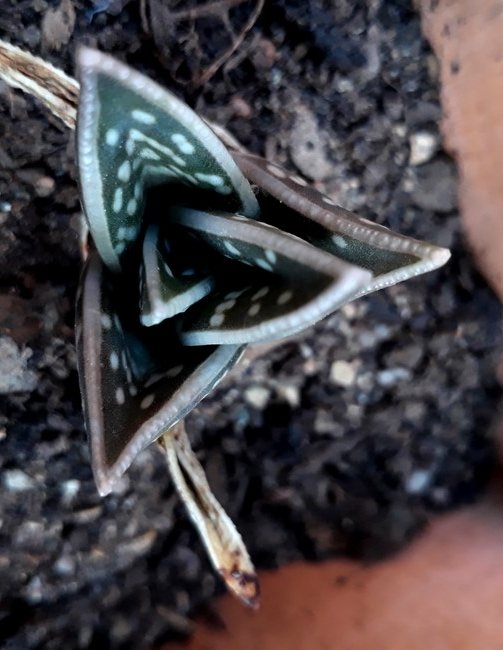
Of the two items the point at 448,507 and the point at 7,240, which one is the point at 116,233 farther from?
the point at 448,507

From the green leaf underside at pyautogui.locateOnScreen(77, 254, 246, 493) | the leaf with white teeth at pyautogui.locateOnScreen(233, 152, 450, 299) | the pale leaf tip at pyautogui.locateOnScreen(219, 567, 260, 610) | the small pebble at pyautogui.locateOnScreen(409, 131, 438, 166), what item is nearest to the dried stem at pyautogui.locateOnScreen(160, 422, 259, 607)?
the pale leaf tip at pyautogui.locateOnScreen(219, 567, 260, 610)

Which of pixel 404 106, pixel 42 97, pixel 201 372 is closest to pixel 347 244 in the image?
pixel 201 372

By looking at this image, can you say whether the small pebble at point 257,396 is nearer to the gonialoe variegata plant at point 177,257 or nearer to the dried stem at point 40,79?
the gonialoe variegata plant at point 177,257

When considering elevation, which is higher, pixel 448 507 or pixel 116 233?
pixel 116 233

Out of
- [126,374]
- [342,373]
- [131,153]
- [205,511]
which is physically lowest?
[342,373]

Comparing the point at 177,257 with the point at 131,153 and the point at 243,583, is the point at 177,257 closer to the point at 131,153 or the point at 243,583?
the point at 131,153

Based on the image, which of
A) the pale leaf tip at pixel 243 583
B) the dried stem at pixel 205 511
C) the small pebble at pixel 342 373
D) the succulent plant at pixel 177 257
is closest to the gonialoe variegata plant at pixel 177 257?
the succulent plant at pixel 177 257

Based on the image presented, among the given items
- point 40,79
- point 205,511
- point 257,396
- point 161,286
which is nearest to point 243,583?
point 205,511

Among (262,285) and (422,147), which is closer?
(262,285)
